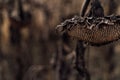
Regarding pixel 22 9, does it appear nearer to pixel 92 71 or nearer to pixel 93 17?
pixel 92 71

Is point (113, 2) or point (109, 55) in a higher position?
point (113, 2)

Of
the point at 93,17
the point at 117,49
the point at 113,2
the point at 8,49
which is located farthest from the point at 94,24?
the point at 8,49

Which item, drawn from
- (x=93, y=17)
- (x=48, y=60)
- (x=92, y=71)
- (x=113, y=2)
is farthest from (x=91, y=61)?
(x=93, y=17)

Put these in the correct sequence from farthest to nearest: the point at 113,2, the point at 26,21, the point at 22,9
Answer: the point at 26,21 → the point at 22,9 → the point at 113,2

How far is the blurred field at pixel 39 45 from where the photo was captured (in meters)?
3.11

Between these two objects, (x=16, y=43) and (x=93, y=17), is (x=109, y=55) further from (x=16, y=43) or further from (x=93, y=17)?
(x=93, y=17)

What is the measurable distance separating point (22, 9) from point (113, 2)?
1.12 metres

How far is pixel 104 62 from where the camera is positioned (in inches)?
125

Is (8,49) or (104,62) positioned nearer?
(104,62)

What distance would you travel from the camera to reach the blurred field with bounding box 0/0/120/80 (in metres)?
3.11

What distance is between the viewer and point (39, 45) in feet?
11.5

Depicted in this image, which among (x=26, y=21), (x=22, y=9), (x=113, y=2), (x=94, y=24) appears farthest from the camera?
(x=26, y=21)

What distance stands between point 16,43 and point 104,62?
760mm

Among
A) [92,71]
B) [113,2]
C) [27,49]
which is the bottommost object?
[92,71]
